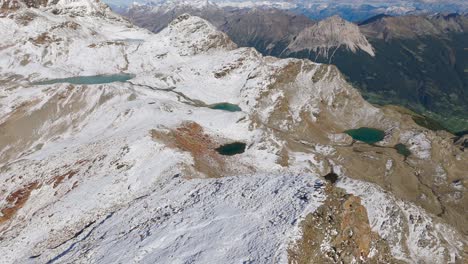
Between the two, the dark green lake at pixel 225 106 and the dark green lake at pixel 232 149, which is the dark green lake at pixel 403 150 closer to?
the dark green lake at pixel 225 106

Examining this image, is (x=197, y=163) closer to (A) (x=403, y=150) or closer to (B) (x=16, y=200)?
(B) (x=16, y=200)

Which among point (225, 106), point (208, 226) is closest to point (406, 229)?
point (208, 226)

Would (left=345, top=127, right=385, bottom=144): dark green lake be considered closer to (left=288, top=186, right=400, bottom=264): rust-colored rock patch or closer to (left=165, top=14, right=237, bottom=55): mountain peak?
(left=165, top=14, right=237, bottom=55): mountain peak

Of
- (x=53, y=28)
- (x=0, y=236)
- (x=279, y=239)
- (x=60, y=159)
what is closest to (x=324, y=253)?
(x=279, y=239)

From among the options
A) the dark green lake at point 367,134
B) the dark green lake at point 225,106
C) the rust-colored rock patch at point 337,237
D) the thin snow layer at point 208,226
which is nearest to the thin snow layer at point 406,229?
the rust-colored rock patch at point 337,237

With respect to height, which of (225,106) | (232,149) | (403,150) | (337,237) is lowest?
(403,150)

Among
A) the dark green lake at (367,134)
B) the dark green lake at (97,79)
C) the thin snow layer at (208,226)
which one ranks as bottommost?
the dark green lake at (367,134)

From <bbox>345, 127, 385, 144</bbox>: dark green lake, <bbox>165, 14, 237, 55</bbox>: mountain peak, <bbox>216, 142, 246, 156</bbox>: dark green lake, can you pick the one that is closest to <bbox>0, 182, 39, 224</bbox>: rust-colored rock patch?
<bbox>216, 142, 246, 156</bbox>: dark green lake
